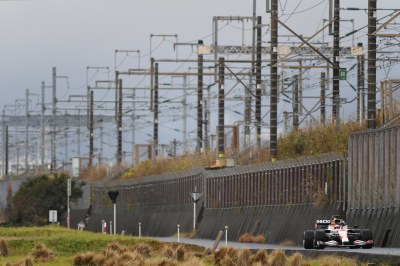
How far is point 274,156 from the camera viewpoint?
233 ft

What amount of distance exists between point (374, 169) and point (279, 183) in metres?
14.1

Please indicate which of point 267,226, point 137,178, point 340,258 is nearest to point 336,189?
point 267,226

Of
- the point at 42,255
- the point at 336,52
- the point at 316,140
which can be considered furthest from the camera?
the point at 316,140

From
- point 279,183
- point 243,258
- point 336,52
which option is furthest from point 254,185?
point 243,258

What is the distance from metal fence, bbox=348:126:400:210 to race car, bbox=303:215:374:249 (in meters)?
3.06

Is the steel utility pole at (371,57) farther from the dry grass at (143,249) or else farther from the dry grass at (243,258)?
the dry grass at (243,258)

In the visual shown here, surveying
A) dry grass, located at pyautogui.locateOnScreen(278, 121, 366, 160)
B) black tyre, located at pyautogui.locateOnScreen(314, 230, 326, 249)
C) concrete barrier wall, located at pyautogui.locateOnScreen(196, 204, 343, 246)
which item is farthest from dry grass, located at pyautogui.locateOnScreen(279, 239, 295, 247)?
black tyre, located at pyautogui.locateOnScreen(314, 230, 326, 249)

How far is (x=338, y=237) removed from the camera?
49.8 metres

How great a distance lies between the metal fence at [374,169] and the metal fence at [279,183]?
1953 millimetres

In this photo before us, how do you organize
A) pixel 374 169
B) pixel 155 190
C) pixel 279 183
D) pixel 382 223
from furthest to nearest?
pixel 155 190, pixel 279 183, pixel 374 169, pixel 382 223

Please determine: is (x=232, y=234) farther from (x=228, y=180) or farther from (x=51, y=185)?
(x=51, y=185)

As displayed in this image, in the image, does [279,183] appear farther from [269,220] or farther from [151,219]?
[151,219]

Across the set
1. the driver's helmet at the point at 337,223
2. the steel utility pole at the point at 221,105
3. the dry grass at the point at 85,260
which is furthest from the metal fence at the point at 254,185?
the dry grass at the point at 85,260

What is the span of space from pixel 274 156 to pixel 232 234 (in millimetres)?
5384
